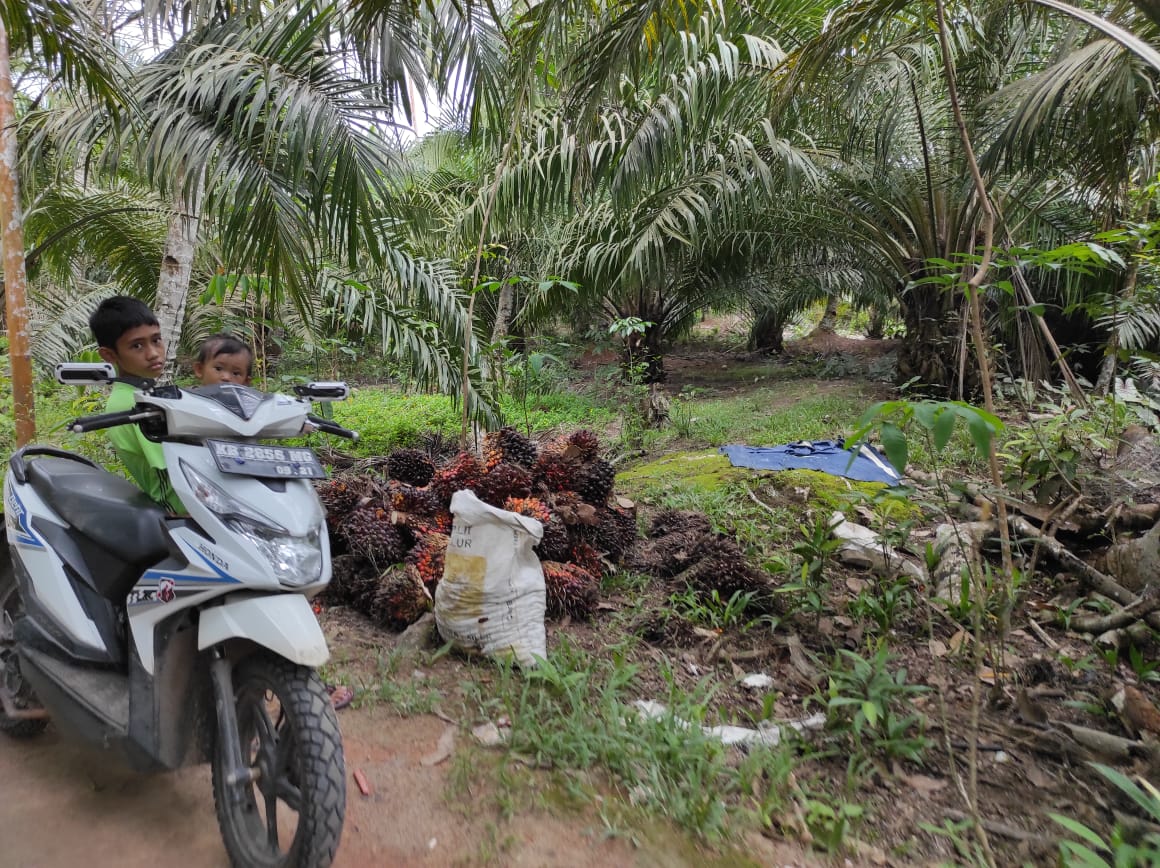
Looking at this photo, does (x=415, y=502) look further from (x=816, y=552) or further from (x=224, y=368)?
(x=816, y=552)

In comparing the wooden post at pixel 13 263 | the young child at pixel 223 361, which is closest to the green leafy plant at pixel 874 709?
the young child at pixel 223 361

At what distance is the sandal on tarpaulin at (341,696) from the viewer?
2127 mm

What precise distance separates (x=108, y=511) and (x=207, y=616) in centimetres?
48

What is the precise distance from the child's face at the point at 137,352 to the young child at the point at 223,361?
0.13m

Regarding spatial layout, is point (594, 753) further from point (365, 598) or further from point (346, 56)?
point (346, 56)

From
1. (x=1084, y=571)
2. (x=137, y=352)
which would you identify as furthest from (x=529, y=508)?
(x=1084, y=571)

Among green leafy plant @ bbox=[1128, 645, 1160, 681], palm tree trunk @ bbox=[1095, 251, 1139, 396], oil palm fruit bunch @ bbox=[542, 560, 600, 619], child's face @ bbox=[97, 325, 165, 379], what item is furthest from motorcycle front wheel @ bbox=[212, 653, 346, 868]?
palm tree trunk @ bbox=[1095, 251, 1139, 396]

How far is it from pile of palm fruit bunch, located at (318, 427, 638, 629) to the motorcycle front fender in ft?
4.27

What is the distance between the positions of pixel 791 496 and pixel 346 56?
135 inches

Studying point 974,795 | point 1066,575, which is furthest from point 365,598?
point 1066,575

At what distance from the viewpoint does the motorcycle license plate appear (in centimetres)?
149

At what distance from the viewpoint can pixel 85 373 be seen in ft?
5.38

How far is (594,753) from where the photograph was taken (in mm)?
1865

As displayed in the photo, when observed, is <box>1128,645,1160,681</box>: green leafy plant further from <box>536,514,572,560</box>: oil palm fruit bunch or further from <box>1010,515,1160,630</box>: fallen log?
<box>536,514,572,560</box>: oil palm fruit bunch
